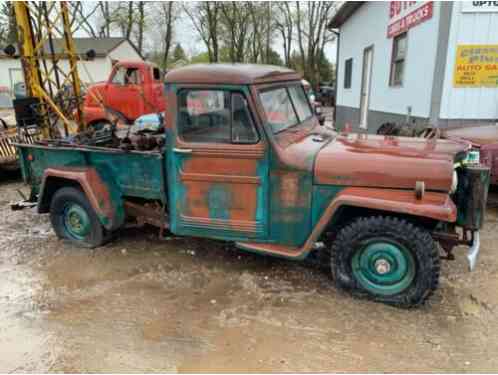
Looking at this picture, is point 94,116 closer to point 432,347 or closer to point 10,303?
point 10,303

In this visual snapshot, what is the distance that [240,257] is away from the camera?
4090 mm

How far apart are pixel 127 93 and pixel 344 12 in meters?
7.49

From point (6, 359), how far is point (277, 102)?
9.44 ft

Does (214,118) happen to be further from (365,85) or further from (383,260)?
(365,85)

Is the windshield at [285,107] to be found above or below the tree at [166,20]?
below

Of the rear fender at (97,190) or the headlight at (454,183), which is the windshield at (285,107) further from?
the rear fender at (97,190)

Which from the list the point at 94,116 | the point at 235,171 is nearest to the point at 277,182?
the point at 235,171

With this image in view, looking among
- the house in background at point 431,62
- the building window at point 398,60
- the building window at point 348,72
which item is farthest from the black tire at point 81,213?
the building window at point 348,72

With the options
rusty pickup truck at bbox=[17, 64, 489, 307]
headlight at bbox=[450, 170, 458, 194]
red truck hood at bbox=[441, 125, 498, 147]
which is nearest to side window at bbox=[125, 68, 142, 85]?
rusty pickup truck at bbox=[17, 64, 489, 307]

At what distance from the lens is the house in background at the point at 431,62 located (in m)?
6.41

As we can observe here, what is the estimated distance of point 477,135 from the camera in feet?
17.6

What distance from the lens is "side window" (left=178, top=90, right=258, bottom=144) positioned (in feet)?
10.5

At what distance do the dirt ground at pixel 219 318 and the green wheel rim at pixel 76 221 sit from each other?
24 centimetres

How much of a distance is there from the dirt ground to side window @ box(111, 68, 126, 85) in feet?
21.8
